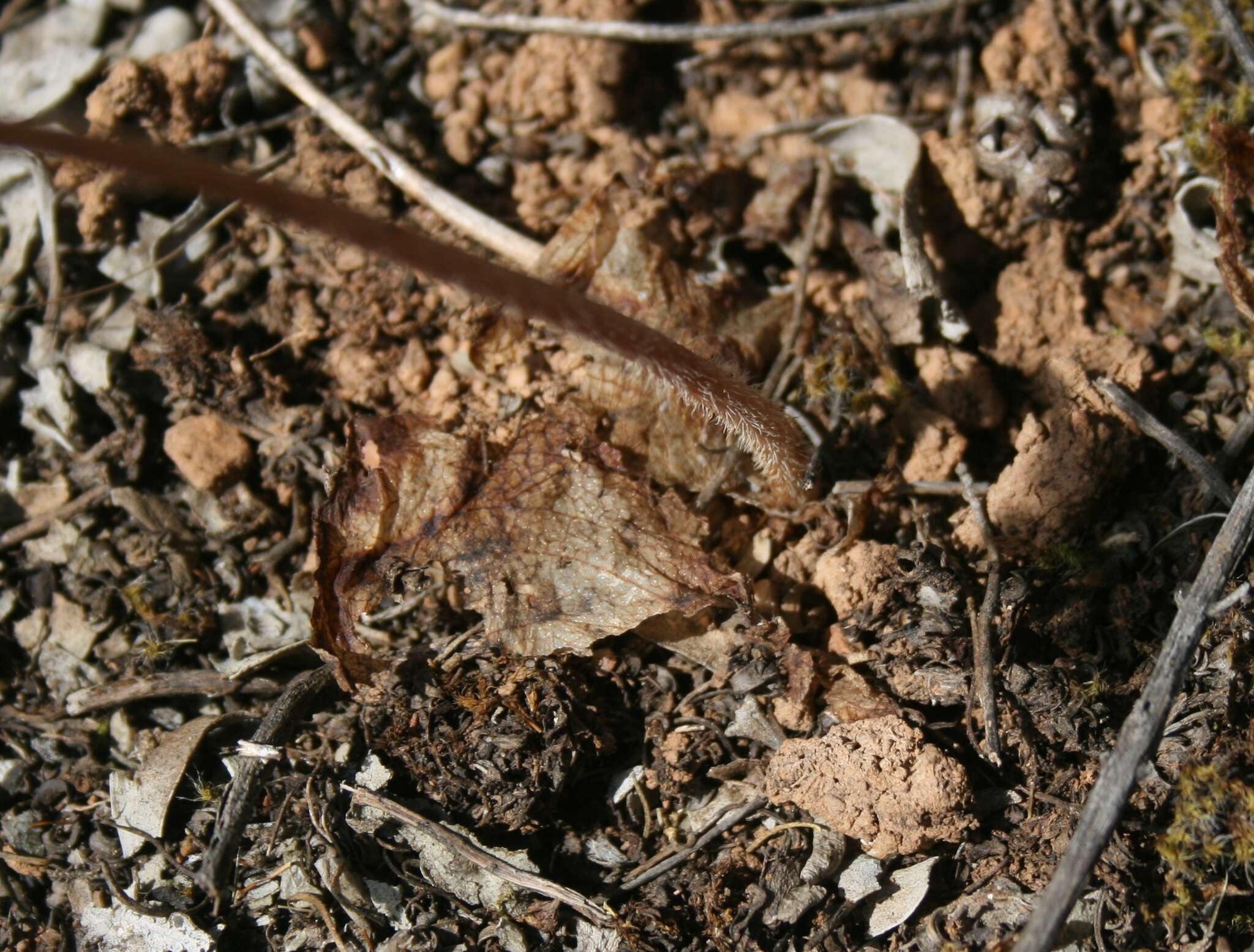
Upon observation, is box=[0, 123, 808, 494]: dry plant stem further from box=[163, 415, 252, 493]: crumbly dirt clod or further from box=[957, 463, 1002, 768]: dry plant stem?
box=[163, 415, 252, 493]: crumbly dirt clod

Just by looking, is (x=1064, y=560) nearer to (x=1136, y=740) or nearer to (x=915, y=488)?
(x=915, y=488)

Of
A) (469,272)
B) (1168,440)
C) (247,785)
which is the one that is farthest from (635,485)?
(1168,440)

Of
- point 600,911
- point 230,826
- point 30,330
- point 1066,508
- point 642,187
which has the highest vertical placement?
point 642,187

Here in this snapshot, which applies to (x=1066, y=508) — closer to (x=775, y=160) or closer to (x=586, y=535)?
(x=586, y=535)

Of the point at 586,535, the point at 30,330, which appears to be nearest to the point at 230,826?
the point at 586,535

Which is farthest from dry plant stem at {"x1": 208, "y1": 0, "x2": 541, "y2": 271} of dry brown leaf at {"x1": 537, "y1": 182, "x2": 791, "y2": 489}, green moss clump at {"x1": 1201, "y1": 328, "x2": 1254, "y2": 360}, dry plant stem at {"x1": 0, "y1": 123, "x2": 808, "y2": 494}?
green moss clump at {"x1": 1201, "y1": 328, "x2": 1254, "y2": 360}
